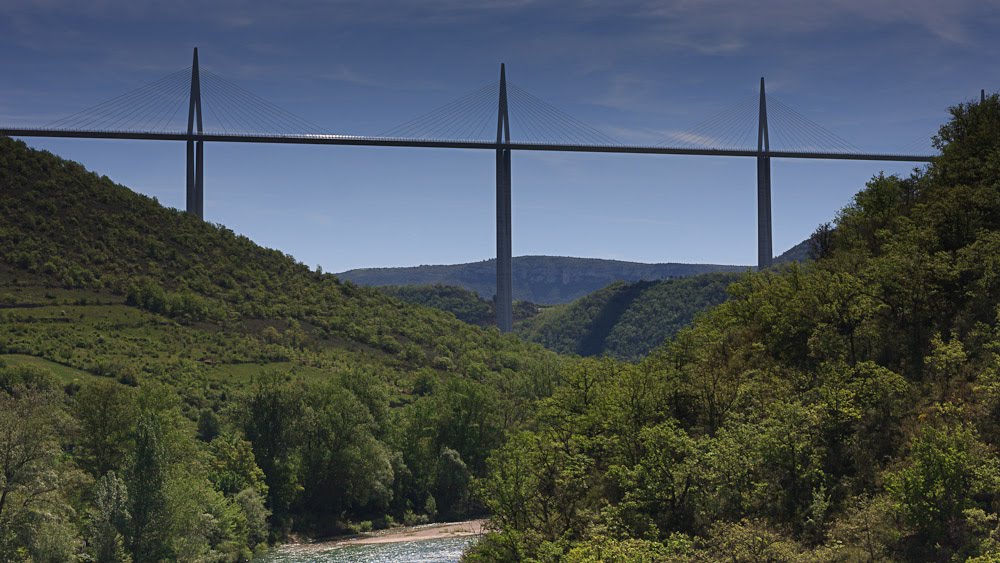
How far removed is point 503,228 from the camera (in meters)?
105

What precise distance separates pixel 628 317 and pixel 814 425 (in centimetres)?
11729

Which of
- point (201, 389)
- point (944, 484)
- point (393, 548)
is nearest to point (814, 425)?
point (944, 484)

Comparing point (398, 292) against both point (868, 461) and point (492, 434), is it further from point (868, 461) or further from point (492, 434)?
point (868, 461)

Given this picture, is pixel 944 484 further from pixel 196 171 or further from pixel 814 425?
pixel 196 171

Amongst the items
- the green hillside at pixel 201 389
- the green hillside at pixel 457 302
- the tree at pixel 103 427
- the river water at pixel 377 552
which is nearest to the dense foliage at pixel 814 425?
the river water at pixel 377 552

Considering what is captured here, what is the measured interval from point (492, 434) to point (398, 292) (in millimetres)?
115610

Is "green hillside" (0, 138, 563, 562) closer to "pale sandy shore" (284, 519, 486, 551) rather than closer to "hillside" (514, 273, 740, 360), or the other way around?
"pale sandy shore" (284, 519, 486, 551)

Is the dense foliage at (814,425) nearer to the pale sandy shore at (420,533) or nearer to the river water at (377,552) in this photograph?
the river water at (377,552)

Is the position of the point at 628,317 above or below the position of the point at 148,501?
above

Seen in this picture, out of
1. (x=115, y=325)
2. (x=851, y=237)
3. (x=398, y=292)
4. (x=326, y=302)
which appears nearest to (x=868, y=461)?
(x=851, y=237)

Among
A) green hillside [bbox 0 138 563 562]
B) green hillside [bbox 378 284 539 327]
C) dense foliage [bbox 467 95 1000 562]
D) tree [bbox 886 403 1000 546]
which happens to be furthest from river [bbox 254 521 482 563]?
green hillside [bbox 378 284 539 327]

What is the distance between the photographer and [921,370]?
2962cm

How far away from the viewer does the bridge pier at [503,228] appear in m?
105

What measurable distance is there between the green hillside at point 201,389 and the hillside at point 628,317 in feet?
115
